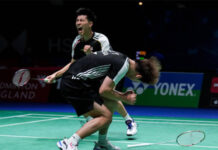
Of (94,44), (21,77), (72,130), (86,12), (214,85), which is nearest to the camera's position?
(86,12)

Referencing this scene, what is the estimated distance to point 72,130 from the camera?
6531mm

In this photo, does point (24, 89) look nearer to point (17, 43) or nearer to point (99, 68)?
point (99, 68)

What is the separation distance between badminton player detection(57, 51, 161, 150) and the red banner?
23.0 feet

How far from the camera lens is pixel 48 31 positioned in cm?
1916

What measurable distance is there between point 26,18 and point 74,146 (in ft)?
52.8

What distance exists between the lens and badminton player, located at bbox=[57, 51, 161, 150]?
4062 millimetres

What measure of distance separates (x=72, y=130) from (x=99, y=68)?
262 centimetres

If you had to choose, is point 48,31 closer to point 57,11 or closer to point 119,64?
point 57,11

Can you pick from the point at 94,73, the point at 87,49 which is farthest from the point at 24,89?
the point at 94,73

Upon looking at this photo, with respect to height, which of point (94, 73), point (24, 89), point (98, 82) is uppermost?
point (94, 73)

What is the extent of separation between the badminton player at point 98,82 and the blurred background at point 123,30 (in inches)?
422

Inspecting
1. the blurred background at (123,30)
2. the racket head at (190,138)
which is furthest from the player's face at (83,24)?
the blurred background at (123,30)

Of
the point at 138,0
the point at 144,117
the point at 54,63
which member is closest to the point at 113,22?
→ the point at 138,0

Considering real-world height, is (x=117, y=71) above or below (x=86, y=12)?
below
